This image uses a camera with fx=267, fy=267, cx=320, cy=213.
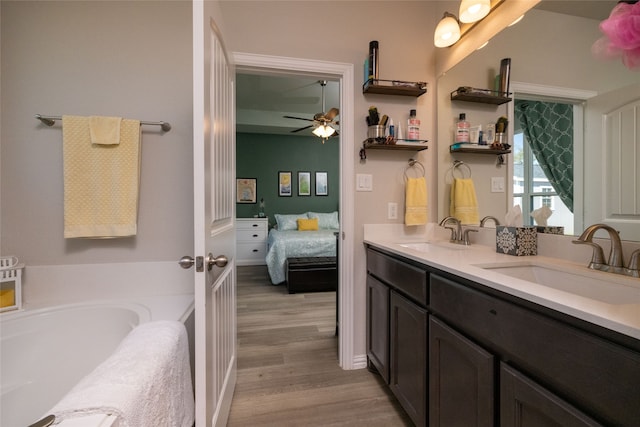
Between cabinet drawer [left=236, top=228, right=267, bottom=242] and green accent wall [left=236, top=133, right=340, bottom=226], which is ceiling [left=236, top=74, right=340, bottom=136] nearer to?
green accent wall [left=236, top=133, right=340, bottom=226]

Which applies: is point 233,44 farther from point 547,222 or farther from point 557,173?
point 547,222

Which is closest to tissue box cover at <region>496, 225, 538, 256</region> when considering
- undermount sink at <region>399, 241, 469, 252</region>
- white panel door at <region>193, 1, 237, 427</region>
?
undermount sink at <region>399, 241, 469, 252</region>

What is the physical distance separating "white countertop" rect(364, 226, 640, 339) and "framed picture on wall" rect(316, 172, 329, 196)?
437 centimetres

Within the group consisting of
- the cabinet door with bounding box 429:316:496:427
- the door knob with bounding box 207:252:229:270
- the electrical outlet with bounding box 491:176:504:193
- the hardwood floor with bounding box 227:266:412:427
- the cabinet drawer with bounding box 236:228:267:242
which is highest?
the electrical outlet with bounding box 491:176:504:193

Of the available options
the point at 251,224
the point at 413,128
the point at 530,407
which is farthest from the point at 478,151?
the point at 251,224

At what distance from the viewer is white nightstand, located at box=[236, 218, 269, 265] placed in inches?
200

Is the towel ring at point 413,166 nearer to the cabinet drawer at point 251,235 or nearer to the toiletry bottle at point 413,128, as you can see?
the toiletry bottle at point 413,128

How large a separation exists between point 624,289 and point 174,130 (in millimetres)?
2216

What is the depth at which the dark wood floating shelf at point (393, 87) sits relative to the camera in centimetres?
177

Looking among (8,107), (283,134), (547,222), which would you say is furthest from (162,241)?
(283,134)

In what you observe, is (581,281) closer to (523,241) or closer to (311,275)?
(523,241)

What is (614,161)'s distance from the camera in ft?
3.24

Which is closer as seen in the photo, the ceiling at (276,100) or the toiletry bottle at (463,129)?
the toiletry bottle at (463,129)

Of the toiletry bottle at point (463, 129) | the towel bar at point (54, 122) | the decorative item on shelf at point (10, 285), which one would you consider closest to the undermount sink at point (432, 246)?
the toiletry bottle at point (463, 129)
